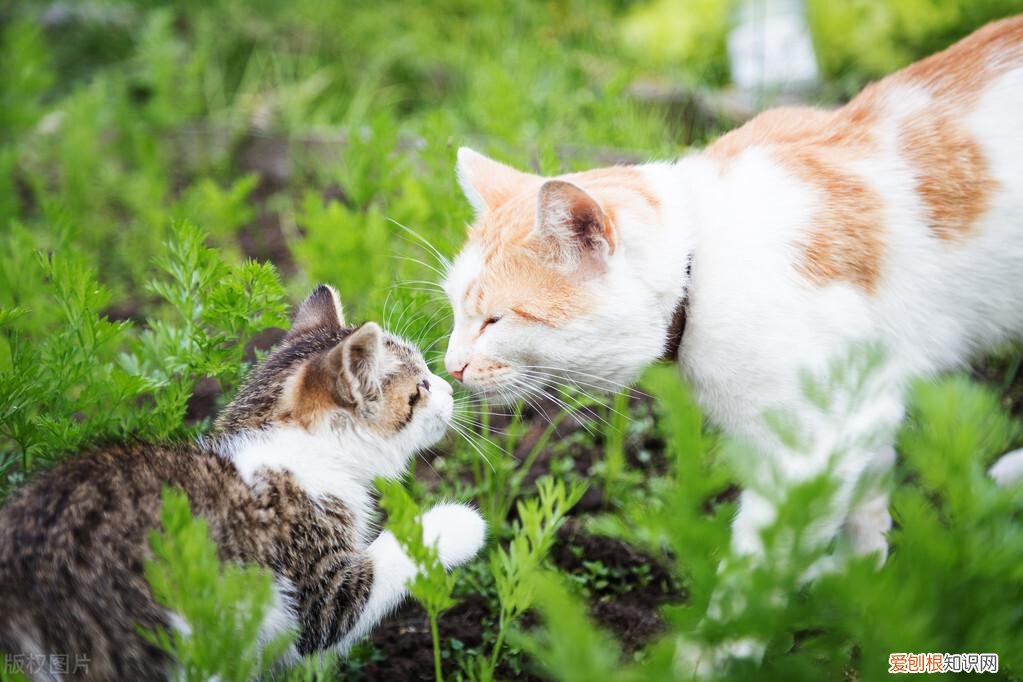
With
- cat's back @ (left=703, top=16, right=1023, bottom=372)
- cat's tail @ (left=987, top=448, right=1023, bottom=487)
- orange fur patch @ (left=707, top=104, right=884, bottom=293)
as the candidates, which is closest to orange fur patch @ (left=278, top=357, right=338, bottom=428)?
cat's back @ (left=703, top=16, right=1023, bottom=372)

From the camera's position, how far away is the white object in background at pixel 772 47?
4.61 meters

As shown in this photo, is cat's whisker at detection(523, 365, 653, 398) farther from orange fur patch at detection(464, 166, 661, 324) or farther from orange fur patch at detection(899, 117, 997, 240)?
orange fur patch at detection(899, 117, 997, 240)

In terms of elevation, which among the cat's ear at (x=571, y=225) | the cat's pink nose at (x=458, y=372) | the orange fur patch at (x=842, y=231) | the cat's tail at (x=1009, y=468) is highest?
the cat's ear at (x=571, y=225)

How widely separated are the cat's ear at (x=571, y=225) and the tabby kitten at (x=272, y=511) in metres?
0.49

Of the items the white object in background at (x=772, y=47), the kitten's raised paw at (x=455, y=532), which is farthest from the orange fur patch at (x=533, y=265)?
the white object in background at (x=772, y=47)

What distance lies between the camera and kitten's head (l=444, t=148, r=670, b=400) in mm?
2174

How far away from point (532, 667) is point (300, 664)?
599mm

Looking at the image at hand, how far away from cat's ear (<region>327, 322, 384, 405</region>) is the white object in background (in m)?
2.98

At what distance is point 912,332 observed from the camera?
2244 millimetres

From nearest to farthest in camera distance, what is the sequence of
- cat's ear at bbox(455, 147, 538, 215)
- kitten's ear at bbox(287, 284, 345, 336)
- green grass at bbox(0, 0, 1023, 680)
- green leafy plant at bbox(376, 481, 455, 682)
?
green grass at bbox(0, 0, 1023, 680), green leafy plant at bbox(376, 481, 455, 682), kitten's ear at bbox(287, 284, 345, 336), cat's ear at bbox(455, 147, 538, 215)

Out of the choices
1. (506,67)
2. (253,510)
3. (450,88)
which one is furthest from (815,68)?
(253,510)

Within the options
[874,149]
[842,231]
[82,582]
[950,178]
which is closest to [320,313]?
[82,582]

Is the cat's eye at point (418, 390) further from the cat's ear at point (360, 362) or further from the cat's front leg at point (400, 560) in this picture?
the cat's front leg at point (400, 560)

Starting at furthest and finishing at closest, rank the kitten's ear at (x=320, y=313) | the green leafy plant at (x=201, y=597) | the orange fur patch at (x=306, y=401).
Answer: the kitten's ear at (x=320, y=313)
the orange fur patch at (x=306, y=401)
the green leafy plant at (x=201, y=597)
